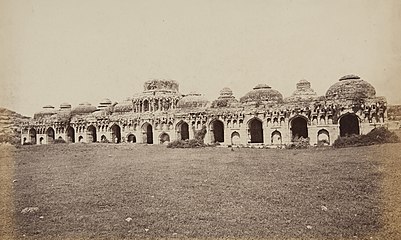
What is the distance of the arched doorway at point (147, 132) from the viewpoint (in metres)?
24.6

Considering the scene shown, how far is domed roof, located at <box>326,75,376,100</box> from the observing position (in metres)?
16.9

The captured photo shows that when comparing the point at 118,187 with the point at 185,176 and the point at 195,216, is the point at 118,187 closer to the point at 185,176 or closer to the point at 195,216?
the point at 185,176

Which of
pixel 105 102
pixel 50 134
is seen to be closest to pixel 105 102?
pixel 105 102

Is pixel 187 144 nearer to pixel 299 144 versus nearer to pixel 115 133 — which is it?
pixel 299 144

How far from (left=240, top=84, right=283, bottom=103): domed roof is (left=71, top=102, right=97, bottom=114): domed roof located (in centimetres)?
1609

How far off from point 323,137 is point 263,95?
5.11m

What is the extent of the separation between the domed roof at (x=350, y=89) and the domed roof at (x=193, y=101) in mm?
9094

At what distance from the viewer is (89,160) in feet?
43.3

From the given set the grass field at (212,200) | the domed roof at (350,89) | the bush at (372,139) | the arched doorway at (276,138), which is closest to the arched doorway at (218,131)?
the arched doorway at (276,138)

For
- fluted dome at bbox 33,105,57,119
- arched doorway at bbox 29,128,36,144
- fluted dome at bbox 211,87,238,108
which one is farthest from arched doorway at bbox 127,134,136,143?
fluted dome at bbox 33,105,57,119

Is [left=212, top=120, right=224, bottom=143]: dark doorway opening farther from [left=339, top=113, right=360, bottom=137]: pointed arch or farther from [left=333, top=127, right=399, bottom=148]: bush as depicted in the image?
[left=333, top=127, right=399, bottom=148]: bush

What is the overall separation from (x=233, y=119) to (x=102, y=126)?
11273mm

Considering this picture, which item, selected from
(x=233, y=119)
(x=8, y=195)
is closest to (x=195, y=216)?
(x=8, y=195)

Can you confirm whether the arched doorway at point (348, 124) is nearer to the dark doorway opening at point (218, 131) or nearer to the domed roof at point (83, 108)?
the dark doorway opening at point (218, 131)
